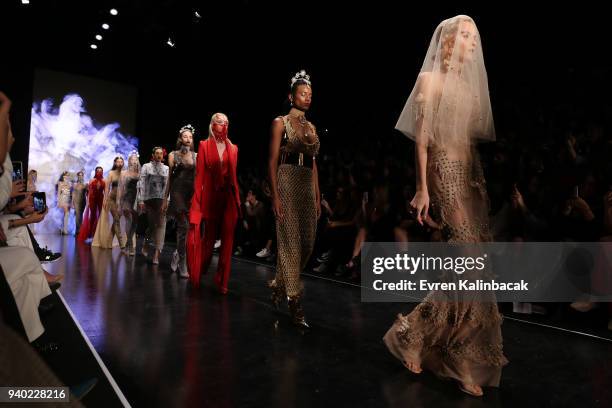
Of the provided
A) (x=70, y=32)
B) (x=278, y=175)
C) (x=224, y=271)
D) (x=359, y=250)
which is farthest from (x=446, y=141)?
(x=70, y=32)

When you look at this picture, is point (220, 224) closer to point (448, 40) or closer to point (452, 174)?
point (452, 174)

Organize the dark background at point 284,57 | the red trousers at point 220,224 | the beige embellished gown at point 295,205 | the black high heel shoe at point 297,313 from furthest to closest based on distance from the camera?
the dark background at point 284,57
the red trousers at point 220,224
the beige embellished gown at point 295,205
the black high heel shoe at point 297,313

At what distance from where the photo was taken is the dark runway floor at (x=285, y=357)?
1.72m

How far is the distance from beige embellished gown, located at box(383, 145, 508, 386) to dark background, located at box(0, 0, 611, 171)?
112 inches

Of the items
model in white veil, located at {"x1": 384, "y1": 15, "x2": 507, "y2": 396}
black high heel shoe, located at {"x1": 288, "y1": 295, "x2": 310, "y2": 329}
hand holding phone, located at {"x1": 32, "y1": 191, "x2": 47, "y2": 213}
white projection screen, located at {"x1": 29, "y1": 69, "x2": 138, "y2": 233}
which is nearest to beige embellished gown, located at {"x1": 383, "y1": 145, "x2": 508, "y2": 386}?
model in white veil, located at {"x1": 384, "y1": 15, "x2": 507, "y2": 396}

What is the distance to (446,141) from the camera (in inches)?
→ 76.2

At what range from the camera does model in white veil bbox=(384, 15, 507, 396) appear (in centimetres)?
186

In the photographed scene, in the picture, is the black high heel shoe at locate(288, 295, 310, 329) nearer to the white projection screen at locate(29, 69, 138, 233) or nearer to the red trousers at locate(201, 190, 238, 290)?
the red trousers at locate(201, 190, 238, 290)

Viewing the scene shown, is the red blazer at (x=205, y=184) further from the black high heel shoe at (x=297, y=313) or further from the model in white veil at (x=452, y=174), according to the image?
the model in white veil at (x=452, y=174)

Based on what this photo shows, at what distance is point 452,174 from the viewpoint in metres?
1.93

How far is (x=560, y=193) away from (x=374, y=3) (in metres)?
3.53

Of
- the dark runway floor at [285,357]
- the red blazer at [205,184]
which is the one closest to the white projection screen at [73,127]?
the red blazer at [205,184]

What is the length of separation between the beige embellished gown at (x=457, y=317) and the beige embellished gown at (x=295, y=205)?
0.94 m

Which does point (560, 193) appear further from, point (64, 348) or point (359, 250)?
point (64, 348)
